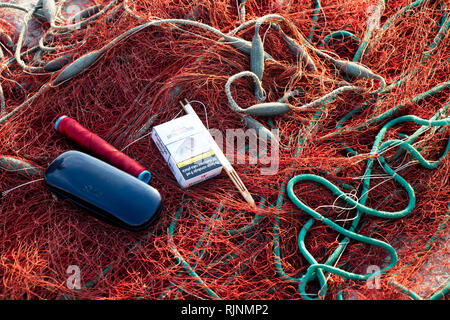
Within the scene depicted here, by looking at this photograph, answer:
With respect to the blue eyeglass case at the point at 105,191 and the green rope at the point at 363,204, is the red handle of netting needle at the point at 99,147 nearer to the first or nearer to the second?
the blue eyeglass case at the point at 105,191

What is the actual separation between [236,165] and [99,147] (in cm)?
92

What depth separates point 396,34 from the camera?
3.01 metres

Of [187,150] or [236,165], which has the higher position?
[187,150]

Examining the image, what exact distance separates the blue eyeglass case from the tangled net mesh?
198mm

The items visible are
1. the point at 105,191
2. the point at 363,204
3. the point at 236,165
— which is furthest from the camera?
the point at 236,165

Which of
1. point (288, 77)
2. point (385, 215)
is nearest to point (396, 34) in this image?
point (288, 77)

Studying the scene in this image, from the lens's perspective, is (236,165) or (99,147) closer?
(99,147)

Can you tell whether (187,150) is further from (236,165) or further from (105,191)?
(105,191)

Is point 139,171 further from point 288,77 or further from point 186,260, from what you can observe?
point 288,77

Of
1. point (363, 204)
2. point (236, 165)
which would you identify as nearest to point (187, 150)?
point (236, 165)

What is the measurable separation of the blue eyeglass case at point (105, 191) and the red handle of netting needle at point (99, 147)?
15 cm

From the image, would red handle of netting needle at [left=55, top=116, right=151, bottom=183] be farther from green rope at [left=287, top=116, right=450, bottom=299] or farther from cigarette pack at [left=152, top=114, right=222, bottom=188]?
green rope at [left=287, top=116, right=450, bottom=299]

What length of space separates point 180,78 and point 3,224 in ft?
4.96

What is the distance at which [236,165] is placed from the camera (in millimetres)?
2541
